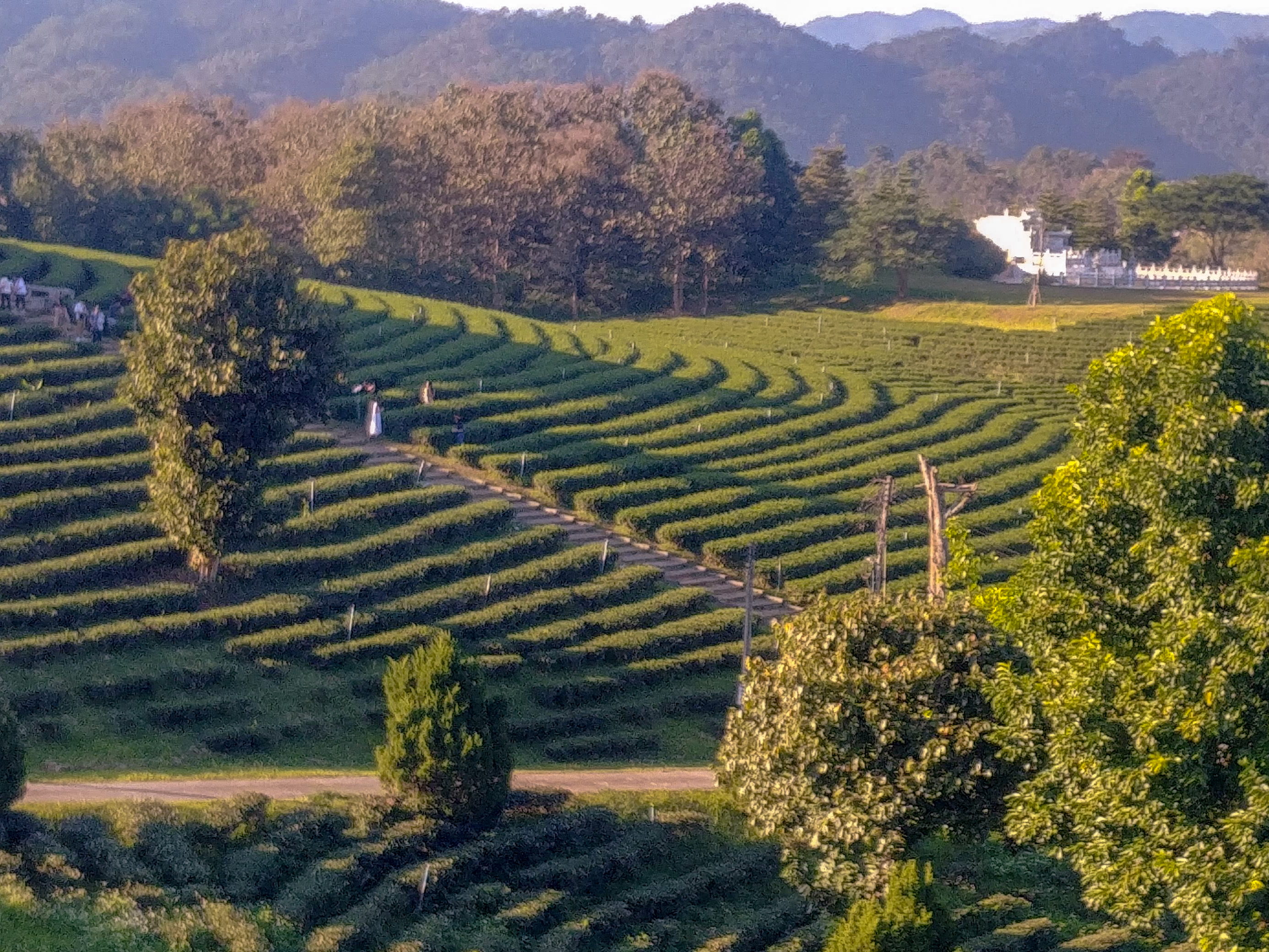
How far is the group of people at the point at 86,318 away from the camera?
1601 inches

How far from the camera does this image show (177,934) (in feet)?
58.8

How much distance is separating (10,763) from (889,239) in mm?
63951

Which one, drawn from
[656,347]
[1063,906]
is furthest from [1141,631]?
[656,347]

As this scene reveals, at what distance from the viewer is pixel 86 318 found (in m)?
42.2

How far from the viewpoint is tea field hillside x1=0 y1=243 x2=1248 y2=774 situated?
1041 inches

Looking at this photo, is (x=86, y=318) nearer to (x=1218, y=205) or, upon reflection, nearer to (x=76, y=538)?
(x=76, y=538)

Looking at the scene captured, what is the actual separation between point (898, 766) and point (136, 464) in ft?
64.1

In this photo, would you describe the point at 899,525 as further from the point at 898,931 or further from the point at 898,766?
the point at 898,931

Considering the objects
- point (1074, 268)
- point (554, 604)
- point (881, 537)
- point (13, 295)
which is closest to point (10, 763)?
point (554, 604)

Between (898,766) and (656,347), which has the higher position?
(656,347)

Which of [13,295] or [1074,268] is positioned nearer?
[13,295]

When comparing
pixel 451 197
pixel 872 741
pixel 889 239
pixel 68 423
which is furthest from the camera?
pixel 889 239

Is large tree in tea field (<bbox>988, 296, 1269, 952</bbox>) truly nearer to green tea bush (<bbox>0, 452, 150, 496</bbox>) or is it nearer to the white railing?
green tea bush (<bbox>0, 452, 150, 496</bbox>)

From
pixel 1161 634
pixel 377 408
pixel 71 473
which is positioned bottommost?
pixel 71 473
